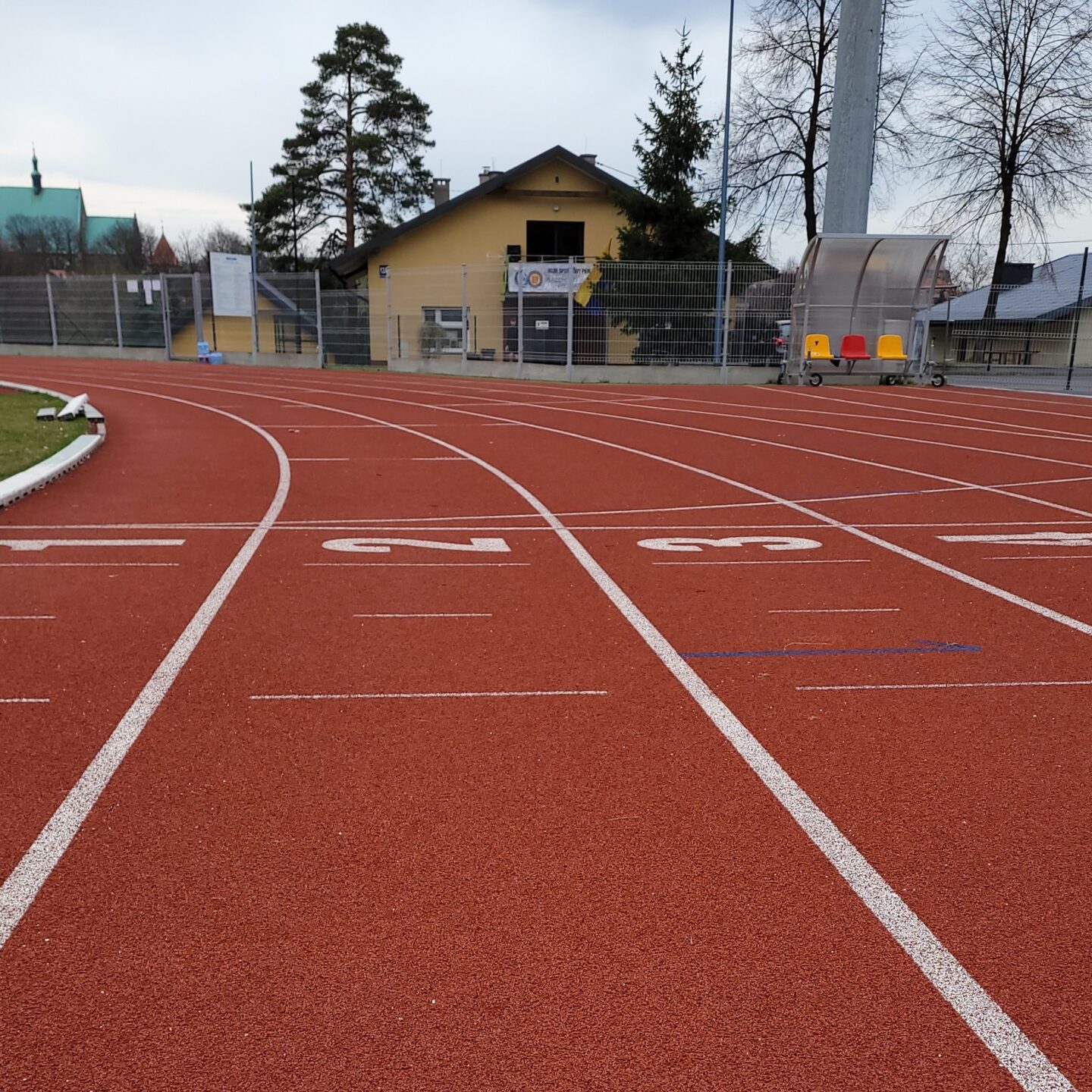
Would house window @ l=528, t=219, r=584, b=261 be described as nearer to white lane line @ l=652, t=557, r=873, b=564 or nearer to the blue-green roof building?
white lane line @ l=652, t=557, r=873, b=564

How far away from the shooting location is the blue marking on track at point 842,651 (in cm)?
529

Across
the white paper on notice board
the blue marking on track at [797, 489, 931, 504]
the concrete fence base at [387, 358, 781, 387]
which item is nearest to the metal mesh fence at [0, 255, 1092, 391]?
the concrete fence base at [387, 358, 781, 387]

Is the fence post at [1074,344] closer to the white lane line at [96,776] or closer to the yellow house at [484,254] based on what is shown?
the yellow house at [484,254]

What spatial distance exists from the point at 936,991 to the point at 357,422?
14.6 metres

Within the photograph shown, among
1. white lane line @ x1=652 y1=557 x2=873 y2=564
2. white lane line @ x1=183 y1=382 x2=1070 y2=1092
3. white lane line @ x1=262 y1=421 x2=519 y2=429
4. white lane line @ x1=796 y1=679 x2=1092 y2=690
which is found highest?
white lane line @ x1=262 y1=421 x2=519 y2=429

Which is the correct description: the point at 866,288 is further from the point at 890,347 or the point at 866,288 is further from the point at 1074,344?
the point at 1074,344

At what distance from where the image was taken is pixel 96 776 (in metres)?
3.88

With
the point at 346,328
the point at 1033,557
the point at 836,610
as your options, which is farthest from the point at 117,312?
the point at 836,610

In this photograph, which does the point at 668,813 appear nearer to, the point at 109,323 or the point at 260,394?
the point at 260,394

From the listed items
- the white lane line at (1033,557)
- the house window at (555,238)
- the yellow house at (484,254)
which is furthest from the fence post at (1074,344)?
the house window at (555,238)

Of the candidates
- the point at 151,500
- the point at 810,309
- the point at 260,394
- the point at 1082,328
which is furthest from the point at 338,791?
the point at 1082,328

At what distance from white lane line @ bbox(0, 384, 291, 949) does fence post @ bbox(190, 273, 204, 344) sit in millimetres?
29969

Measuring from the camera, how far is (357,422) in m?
16.4

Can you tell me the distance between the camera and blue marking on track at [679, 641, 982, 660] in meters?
5.29
